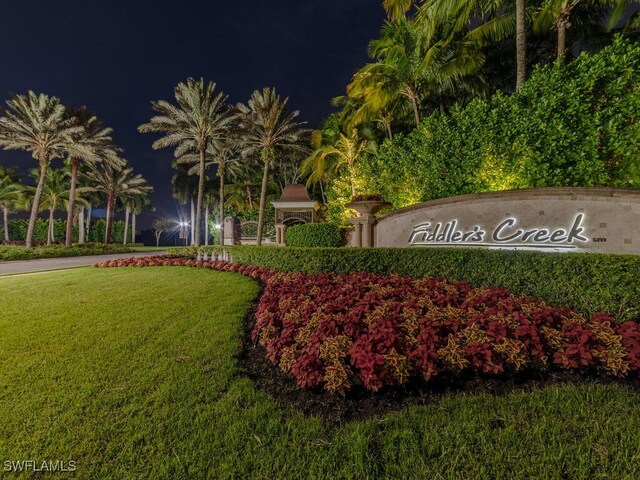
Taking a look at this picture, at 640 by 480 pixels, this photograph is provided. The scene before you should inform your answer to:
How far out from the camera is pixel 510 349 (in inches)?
130

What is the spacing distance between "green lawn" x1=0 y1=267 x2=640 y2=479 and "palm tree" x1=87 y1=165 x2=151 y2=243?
43.0 m

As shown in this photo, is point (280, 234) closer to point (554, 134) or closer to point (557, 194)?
point (554, 134)

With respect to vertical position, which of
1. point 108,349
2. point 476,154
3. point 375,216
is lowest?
point 108,349

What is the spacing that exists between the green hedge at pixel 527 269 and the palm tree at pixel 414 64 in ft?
30.7

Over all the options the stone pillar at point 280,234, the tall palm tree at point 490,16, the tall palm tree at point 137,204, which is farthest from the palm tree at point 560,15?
the tall palm tree at point 137,204

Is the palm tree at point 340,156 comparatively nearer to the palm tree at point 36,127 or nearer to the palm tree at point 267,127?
the palm tree at point 267,127

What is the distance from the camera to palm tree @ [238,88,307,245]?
816 inches

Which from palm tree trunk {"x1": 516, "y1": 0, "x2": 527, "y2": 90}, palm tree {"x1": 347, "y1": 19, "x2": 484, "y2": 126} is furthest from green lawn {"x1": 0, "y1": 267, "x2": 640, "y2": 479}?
palm tree {"x1": 347, "y1": 19, "x2": 484, "y2": 126}

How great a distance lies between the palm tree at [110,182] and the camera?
38.7 m

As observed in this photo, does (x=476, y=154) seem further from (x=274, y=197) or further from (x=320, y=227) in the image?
(x=274, y=197)

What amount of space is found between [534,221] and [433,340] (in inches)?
229

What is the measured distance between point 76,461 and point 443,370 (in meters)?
3.51

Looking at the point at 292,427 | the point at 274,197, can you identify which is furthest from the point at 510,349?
the point at 274,197

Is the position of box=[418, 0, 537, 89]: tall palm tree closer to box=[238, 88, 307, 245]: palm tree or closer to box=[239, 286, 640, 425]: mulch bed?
box=[239, 286, 640, 425]: mulch bed
